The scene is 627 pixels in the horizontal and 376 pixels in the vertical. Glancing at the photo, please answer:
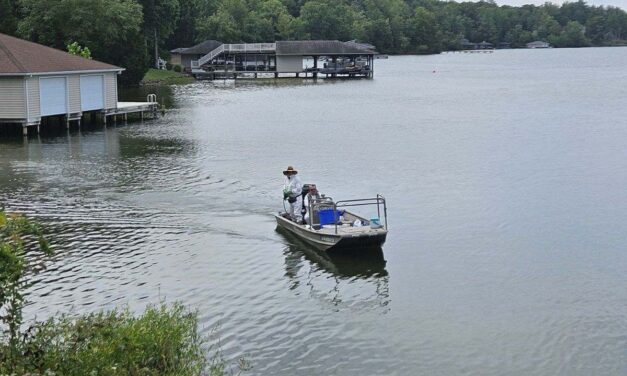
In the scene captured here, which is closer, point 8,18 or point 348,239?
point 348,239

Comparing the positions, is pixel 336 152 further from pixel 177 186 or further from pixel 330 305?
pixel 330 305

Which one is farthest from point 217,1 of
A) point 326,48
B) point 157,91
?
point 157,91

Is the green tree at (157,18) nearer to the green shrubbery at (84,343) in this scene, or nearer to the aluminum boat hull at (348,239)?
the aluminum boat hull at (348,239)

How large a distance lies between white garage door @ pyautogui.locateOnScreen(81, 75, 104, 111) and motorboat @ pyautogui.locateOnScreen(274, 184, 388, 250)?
31.6 m

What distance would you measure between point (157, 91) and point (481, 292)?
73182 mm

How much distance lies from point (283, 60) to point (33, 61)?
70924 millimetres

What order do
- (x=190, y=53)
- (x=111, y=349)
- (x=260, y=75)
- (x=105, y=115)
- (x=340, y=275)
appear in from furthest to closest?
(x=260, y=75) < (x=190, y=53) < (x=105, y=115) < (x=340, y=275) < (x=111, y=349)

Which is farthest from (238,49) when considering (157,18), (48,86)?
(48,86)

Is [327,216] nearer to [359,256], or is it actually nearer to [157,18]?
[359,256]

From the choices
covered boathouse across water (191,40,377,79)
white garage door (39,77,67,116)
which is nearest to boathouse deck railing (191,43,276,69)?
covered boathouse across water (191,40,377,79)

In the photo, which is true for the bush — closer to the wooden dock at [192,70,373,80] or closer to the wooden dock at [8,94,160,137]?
the wooden dock at [8,94,160,137]

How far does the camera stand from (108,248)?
26.2m

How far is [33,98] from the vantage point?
50594 millimetres

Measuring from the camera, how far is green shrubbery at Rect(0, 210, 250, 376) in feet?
43.7
